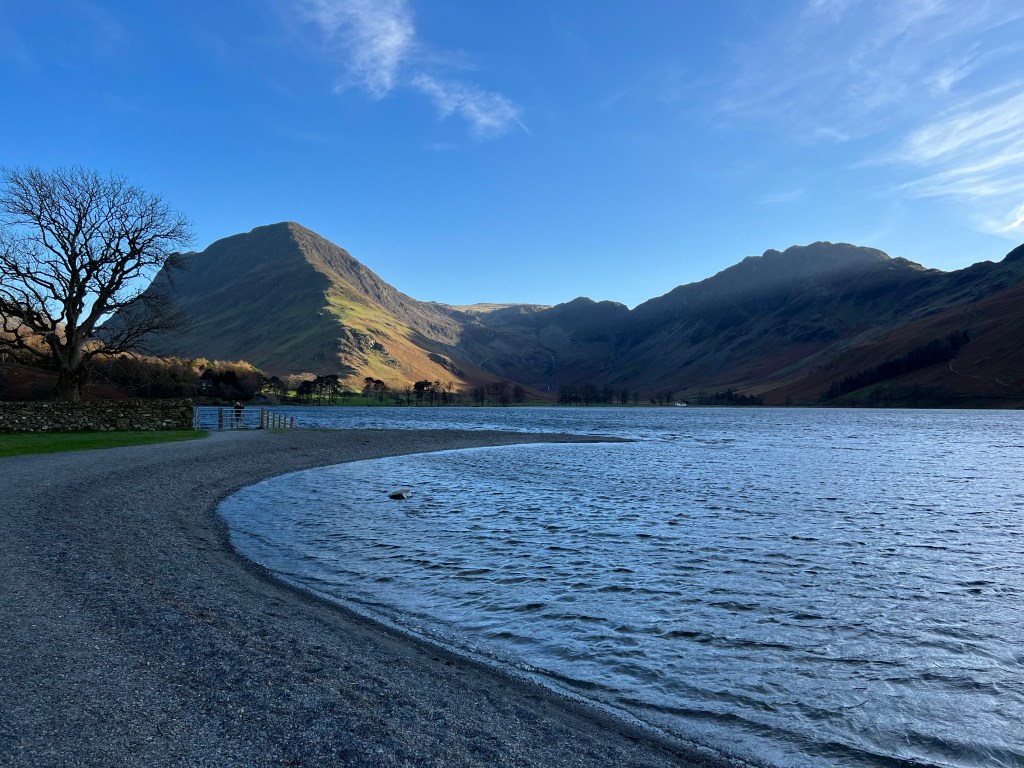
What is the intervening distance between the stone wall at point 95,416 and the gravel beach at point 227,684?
35.7 meters

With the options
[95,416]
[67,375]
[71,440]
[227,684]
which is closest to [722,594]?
[227,684]

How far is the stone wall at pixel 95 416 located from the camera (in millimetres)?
43906

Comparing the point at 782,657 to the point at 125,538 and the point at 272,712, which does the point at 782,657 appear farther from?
the point at 125,538

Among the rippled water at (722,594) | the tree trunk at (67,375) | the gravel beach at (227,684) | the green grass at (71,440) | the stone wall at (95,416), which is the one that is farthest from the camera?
the tree trunk at (67,375)

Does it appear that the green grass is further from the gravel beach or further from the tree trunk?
the gravel beach

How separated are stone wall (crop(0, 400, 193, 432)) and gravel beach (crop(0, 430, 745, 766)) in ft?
117

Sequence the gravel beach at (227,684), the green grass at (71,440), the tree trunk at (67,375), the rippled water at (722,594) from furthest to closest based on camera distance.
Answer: the tree trunk at (67,375) → the green grass at (71,440) → the rippled water at (722,594) → the gravel beach at (227,684)

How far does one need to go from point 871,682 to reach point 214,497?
1107 inches

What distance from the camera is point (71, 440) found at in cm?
4041

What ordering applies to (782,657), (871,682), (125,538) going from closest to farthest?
(871,682)
(782,657)
(125,538)

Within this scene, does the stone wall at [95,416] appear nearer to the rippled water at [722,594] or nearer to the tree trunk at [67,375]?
the tree trunk at [67,375]

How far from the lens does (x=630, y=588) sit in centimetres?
1608

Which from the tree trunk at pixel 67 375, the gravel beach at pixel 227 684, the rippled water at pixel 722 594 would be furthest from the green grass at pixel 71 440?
the gravel beach at pixel 227 684

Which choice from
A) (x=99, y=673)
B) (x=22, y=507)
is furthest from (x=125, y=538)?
(x=99, y=673)
